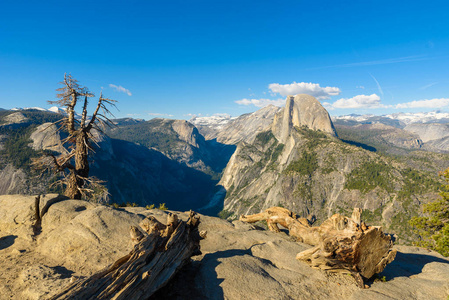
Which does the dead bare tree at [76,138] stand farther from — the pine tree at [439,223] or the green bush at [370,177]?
the green bush at [370,177]

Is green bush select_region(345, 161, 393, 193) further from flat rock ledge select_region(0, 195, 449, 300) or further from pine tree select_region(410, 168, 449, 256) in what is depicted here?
flat rock ledge select_region(0, 195, 449, 300)

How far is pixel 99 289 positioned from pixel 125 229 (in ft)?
26.9

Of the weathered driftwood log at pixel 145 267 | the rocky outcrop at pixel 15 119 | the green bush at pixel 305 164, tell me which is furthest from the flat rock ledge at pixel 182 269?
the rocky outcrop at pixel 15 119

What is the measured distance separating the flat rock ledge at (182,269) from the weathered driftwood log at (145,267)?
90 centimetres

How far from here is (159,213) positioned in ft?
62.7

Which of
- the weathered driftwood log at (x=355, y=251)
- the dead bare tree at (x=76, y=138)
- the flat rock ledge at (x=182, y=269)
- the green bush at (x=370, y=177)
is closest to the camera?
the flat rock ledge at (x=182, y=269)

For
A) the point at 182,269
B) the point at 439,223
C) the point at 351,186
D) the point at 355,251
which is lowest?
the point at 351,186

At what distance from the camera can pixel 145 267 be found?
760 cm

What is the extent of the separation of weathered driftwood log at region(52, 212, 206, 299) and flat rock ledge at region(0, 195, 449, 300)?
35.4 inches

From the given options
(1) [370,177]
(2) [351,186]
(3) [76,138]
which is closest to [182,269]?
(3) [76,138]

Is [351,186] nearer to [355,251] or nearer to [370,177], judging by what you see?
[370,177]

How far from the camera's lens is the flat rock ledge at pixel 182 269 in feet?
27.7

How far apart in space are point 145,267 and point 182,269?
116 inches

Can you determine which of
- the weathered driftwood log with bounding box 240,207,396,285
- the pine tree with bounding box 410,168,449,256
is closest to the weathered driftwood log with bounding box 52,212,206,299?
the weathered driftwood log with bounding box 240,207,396,285
